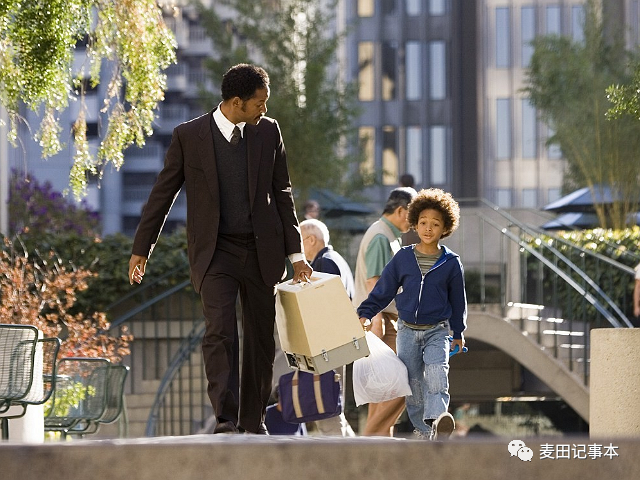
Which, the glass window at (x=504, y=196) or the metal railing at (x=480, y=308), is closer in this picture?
the metal railing at (x=480, y=308)

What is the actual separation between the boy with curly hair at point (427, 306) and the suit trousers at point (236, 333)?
3.25 feet

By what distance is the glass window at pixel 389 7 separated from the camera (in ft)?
158

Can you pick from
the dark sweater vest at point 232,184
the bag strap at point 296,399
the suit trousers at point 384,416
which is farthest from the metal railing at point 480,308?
the dark sweater vest at point 232,184

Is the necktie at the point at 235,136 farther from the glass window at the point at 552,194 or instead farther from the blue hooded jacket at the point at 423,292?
the glass window at the point at 552,194

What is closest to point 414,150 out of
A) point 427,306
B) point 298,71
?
point 298,71

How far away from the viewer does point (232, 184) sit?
21.3 feet

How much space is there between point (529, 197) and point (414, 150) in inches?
345

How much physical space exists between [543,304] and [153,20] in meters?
8.11

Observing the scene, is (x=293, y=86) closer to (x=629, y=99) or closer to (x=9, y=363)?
(x=629, y=99)

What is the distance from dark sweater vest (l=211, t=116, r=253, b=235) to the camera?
6.47 metres

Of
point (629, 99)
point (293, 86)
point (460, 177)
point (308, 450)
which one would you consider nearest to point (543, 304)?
point (629, 99)

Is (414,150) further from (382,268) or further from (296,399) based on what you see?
(296,399)

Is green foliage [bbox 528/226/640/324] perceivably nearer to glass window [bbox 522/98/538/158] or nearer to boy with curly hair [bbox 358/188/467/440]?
boy with curly hair [bbox 358/188/467/440]

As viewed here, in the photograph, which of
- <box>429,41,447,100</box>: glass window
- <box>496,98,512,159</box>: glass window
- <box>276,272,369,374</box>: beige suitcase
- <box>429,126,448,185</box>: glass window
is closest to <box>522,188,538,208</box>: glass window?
<box>496,98,512,159</box>: glass window
